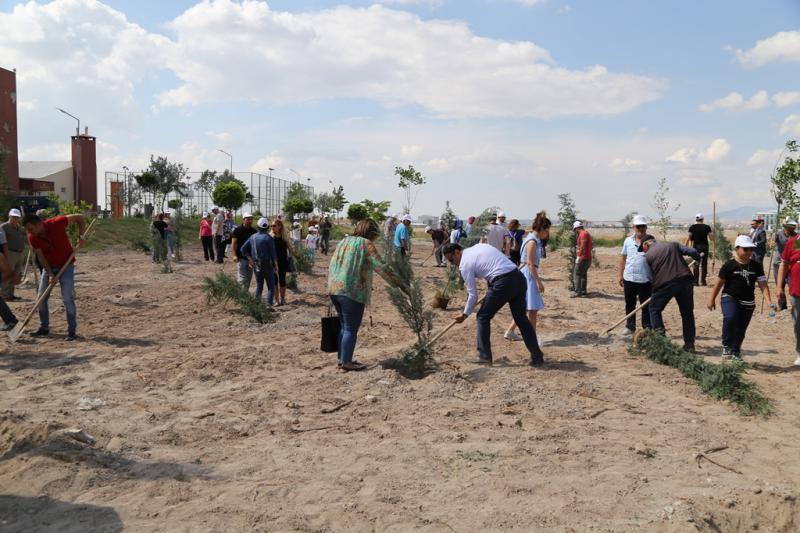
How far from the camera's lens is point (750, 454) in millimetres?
4844

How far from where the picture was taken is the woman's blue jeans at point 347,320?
641cm

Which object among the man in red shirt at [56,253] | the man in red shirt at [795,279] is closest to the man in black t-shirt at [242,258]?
the man in red shirt at [56,253]

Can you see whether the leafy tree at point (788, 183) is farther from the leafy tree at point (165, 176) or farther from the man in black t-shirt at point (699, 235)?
the leafy tree at point (165, 176)

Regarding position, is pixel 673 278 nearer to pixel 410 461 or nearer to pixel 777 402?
pixel 777 402

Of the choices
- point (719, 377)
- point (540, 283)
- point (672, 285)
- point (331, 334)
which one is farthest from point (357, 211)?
point (719, 377)

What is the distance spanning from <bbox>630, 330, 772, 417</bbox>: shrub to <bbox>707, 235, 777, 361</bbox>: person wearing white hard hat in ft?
2.17

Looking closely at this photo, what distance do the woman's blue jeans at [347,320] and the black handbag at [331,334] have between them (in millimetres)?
262

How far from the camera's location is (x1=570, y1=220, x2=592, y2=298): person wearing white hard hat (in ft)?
41.1

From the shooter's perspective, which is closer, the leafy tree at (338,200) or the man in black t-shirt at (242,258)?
the man in black t-shirt at (242,258)

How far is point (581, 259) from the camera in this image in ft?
41.9

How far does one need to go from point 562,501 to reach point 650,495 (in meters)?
0.59

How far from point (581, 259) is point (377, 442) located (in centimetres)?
880

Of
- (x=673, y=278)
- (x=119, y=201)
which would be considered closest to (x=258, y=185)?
(x=119, y=201)

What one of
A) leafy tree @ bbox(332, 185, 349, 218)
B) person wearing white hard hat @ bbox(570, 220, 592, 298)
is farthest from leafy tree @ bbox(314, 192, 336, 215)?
person wearing white hard hat @ bbox(570, 220, 592, 298)
